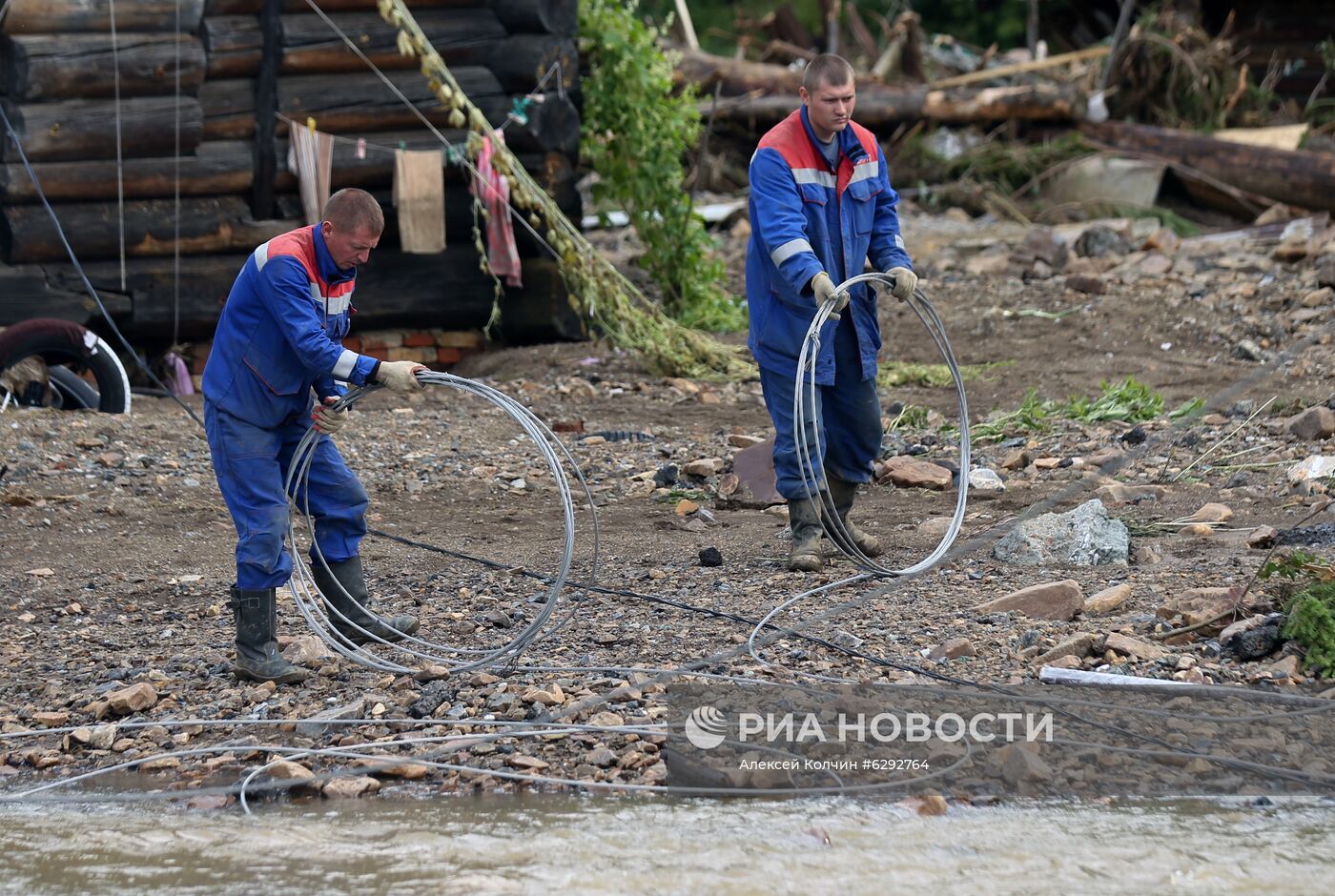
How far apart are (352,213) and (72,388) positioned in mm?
5461

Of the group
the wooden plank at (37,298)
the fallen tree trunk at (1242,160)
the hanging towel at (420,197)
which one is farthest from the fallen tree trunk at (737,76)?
the wooden plank at (37,298)

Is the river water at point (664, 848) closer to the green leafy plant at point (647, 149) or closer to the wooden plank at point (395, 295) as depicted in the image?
the wooden plank at point (395, 295)

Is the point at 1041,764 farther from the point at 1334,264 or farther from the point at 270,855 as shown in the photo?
the point at 1334,264

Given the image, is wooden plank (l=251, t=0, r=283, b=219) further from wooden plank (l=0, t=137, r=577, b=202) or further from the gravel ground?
the gravel ground

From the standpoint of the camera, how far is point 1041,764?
4.23 m

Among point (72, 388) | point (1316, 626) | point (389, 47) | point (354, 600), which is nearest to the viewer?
point (1316, 626)

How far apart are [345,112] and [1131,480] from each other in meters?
5.86

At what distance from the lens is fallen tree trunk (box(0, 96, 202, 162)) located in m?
9.78

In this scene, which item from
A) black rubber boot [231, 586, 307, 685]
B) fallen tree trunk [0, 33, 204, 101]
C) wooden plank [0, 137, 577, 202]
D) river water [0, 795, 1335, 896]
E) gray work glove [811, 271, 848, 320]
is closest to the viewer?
river water [0, 795, 1335, 896]

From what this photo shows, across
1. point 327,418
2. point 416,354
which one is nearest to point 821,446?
point 327,418

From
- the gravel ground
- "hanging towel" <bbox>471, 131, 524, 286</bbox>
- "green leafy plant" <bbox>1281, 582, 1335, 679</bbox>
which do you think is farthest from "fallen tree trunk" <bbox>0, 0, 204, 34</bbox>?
"green leafy plant" <bbox>1281, 582, 1335, 679</bbox>

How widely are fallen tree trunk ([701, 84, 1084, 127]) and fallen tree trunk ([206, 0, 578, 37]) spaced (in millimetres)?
4870

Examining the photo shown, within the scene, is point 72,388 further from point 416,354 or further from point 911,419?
point 911,419

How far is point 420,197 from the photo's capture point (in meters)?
10.2
